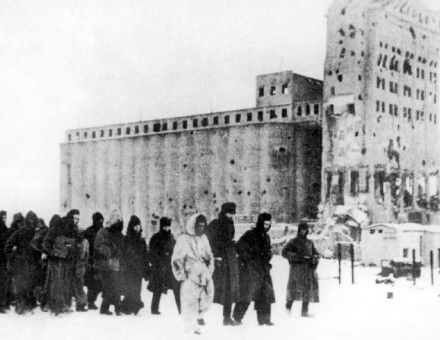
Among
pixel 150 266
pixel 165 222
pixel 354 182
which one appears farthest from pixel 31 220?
pixel 354 182

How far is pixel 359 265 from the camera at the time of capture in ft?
106

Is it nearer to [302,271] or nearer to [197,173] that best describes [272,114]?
[197,173]

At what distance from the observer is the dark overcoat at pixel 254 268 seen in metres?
11.4

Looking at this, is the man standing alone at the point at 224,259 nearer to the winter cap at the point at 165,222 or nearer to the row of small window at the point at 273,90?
the winter cap at the point at 165,222

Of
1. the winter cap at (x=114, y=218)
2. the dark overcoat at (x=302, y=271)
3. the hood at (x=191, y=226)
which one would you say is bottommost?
the dark overcoat at (x=302, y=271)

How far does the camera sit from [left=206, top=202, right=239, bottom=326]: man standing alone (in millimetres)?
11352

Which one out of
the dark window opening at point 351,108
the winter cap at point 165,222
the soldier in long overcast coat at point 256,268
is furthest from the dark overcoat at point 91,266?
the dark window opening at point 351,108

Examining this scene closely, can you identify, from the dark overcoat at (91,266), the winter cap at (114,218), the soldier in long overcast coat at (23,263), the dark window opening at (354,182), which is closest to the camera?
the winter cap at (114,218)

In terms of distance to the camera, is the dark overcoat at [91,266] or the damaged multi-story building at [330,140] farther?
the damaged multi-story building at [330,140]

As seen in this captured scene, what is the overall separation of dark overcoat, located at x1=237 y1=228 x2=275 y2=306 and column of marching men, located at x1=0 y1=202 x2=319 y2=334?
0.05 ft

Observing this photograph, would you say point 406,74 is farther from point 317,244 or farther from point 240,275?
point 240,275

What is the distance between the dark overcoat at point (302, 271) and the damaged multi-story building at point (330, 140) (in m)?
27.2

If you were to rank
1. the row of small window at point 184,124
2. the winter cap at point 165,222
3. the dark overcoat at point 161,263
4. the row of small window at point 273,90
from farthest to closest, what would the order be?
the row of small window at point 184,124
the row of small window at point 273,90
the dark overcoat at point 161,263
the winter cap at point 165,222

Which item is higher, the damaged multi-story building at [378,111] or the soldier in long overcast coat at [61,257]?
the damaged multi-story building at [378,111]
